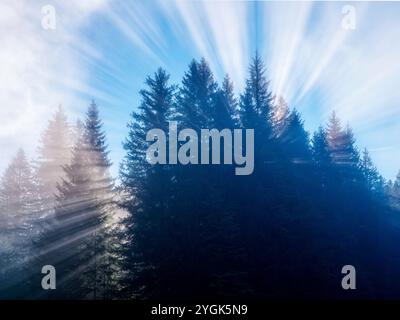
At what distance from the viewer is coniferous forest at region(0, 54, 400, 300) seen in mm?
10336

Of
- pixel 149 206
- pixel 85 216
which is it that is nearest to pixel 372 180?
pixel 149 206

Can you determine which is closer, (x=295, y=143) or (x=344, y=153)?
(x=344, y=153)

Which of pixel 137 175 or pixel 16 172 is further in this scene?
pixel 16 172

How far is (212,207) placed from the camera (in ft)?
37.0

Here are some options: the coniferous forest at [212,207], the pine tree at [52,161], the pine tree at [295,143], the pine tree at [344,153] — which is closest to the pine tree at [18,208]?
the pine tree at [52,161]

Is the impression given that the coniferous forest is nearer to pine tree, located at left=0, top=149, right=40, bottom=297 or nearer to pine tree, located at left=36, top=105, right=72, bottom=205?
pine tree, located at left=36, top=105, right=72, bottom=205

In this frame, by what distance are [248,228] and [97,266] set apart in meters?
5.50

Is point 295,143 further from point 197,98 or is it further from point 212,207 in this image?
point 212,207

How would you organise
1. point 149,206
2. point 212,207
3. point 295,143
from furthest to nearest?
point 295,143, point 149,206, point 212,207

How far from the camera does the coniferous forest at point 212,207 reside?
10336 mm

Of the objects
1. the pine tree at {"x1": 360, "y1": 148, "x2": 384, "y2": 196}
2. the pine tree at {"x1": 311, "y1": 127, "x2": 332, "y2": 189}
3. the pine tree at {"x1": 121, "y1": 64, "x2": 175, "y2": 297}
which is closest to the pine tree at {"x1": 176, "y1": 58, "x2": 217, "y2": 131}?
the pine tree at {"x1": 121, "y1": 64, "x2": 175, "y2": 297}

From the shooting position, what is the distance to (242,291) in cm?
965
